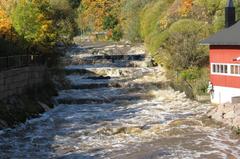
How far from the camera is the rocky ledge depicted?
23531 mm

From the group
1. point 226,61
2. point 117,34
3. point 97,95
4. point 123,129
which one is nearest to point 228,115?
point 123,129

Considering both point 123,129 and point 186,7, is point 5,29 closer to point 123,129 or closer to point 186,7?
point 123,129

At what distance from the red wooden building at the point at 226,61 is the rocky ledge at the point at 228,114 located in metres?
1.91

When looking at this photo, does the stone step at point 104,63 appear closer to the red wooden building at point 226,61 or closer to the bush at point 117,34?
the red wooden building at point 226,61

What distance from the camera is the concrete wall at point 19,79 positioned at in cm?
2705

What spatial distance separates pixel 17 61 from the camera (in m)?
30.4

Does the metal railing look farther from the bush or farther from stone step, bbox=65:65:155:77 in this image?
the bush

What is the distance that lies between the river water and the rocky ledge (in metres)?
0.45

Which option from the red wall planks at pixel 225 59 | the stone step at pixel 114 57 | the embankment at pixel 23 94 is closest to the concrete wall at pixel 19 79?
the embankment at pixel 23 94

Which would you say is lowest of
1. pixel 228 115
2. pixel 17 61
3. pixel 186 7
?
pixel 228 115

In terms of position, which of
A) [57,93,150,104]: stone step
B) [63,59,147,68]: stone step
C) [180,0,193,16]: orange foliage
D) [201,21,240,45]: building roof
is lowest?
[57,93,150,104]: stone step

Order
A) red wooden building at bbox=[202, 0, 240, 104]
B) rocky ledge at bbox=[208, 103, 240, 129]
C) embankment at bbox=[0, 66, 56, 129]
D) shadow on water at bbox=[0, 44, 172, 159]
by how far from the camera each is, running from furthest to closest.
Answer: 1. red wooden building at bbox=[202, 0, 240, 104]
2. embankment at bbox=[0, 66, 56, 129]
3. rocky ledge at bbox=[208, 103, 240, 129]
4. shadow on water at bbox=[0, 44, 172, 159]

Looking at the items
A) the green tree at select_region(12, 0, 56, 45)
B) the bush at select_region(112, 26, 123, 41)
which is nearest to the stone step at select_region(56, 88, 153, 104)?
the green tree at select_region(12, 0, 56, 45)

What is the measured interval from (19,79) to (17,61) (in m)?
1.50
